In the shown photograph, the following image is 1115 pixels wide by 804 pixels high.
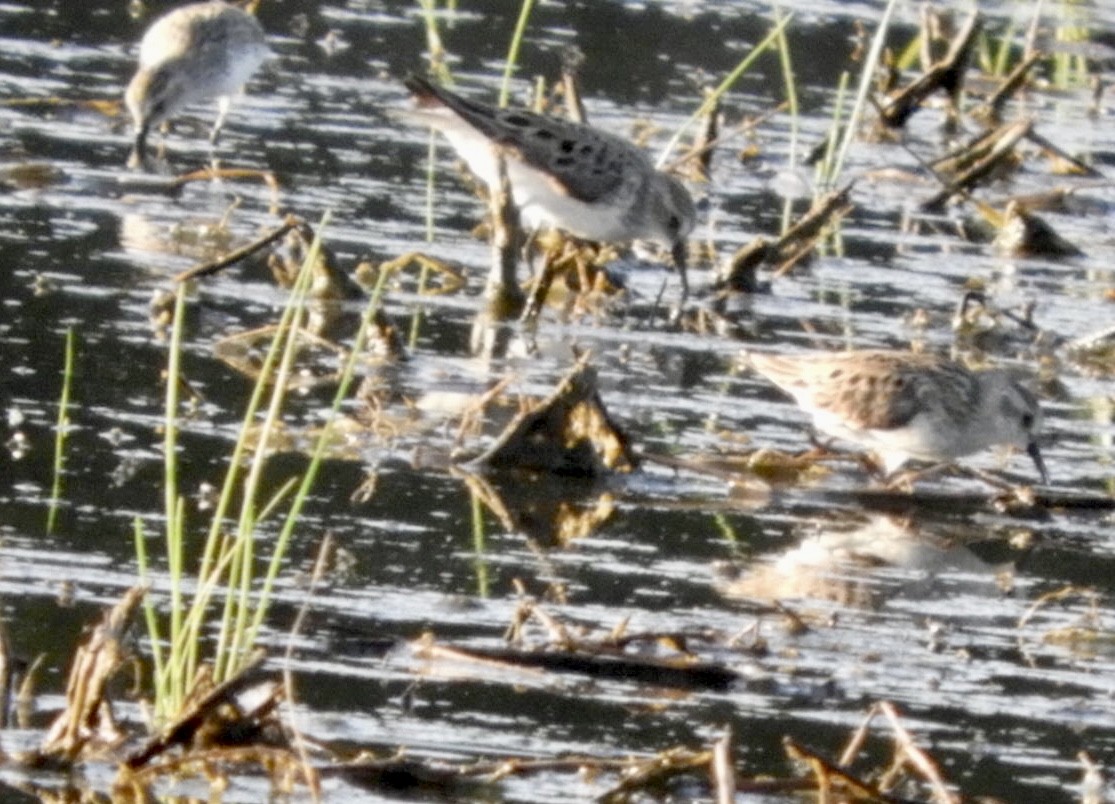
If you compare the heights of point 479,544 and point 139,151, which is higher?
point 479,544

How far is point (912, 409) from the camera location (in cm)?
870

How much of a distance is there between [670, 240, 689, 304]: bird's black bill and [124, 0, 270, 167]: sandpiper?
2.59 metres

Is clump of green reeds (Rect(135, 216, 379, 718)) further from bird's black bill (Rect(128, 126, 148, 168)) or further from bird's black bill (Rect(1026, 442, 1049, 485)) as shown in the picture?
bird's black bill (Rect(128, 126, 148, 168))

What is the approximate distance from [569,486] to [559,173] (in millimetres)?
3899

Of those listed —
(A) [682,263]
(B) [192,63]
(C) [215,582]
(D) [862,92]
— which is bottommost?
(A) [682,263]

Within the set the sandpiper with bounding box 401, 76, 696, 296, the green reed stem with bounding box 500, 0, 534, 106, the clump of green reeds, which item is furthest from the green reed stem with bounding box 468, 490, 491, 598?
the sandpiper with bounding box 401, 76, 696, 296

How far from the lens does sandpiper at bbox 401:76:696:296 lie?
11.5 meters

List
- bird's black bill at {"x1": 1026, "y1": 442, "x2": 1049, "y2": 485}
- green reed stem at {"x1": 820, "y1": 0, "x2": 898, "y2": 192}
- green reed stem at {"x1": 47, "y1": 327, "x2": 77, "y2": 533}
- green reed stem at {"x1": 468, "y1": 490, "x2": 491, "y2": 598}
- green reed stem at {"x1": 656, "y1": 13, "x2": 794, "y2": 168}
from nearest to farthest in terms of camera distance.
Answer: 1. green reed stem at {"x1": 468, "y1": 490, "x2": 491, "y2": 598}
2. green reed stem at {"x1": 47, "y1": 327, "x2": 77, "y2": 533}
3. bird's black bill at {"x1": 1026, "y1": 442, "x2": 1049, "y2": 485}
4. green reed stem at {"x1": 656, "y1": 13, "x2": 794, "y2": 168}
5. green reed stem at {"x1": 820, "y1": 0, "x2": 898, "y2": 192}

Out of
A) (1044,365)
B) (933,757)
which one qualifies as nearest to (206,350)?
(1044,365)

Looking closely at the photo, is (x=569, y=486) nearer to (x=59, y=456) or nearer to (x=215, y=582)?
(x=59, y=456)

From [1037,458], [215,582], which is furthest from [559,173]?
[215,582]

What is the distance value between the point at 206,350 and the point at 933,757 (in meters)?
3.89

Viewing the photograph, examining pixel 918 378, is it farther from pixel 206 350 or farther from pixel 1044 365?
pixel 206 350

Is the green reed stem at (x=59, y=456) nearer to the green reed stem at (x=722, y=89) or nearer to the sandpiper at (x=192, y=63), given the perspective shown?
the green reed stem at (x=722, y=89)
